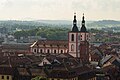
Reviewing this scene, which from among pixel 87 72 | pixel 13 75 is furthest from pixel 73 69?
pixel 13 75

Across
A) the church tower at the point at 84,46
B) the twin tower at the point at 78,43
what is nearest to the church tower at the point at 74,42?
the twin tower at the point at 78,43

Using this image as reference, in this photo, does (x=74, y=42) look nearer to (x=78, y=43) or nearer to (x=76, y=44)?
(x=76, y=44)

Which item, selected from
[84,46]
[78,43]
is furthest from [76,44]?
[84,46]

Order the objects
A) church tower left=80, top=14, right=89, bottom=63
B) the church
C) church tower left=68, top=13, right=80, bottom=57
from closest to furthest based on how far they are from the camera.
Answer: church tower left=80, top=14, right=89, bottom=63
the church
church tower left=68, top=13, right=80, bottom=57

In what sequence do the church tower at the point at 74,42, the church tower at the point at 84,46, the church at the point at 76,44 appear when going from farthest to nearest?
the church tower at the point at 74,42, the church at the point at 76,44, the church tower at the point at 84,46

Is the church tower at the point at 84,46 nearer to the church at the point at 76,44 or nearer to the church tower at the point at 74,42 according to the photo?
the church at the point at 76,44

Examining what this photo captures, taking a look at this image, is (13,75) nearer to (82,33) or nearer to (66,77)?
(66,77)

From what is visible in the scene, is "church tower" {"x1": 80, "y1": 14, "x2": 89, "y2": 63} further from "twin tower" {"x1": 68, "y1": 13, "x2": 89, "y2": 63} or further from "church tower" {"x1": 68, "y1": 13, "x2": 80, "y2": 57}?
"church tower" {"x1": 68, "y1": 13, "x2": 80, "y2": 57}

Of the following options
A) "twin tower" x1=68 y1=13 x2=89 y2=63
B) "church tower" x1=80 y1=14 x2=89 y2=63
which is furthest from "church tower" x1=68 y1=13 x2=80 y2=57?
"church tower" x1=80 y1=14 x2=89 y2=63

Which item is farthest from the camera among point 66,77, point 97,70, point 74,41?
point 74,41

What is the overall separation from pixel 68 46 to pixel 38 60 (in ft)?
61.9

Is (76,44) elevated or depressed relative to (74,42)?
depressed

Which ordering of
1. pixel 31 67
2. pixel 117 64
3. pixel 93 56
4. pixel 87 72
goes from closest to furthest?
pixel 31 67 → pixel 87 72 → pixel 117 64 → pixel 93 56

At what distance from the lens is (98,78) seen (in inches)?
2788
